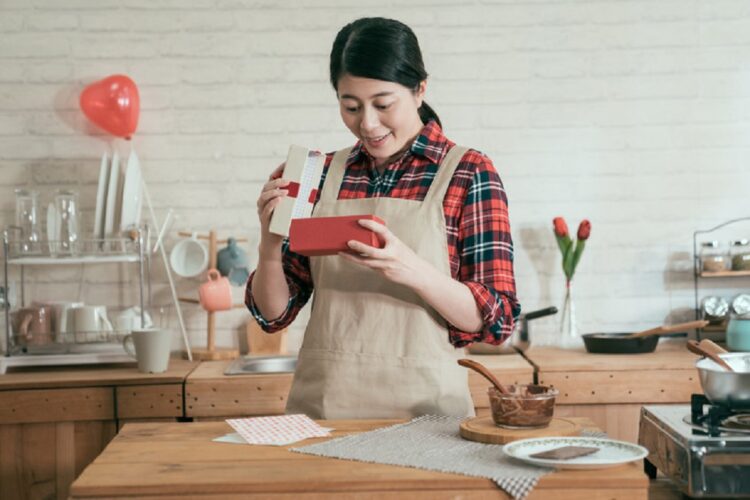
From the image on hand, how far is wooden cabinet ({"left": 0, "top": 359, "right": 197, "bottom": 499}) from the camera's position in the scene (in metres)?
3.44

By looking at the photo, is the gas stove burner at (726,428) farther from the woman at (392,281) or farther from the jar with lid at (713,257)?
the jar with lid at (713,257)

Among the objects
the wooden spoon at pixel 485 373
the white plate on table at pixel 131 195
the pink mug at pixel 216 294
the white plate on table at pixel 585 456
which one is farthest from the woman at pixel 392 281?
the white plate on table at pixel 131 195

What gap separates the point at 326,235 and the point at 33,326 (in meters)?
2.28

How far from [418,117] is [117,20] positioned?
2.26 meters

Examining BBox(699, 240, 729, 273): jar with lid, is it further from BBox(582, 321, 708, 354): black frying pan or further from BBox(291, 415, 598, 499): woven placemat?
BBox(291, 415, 598, 499): woven placemat

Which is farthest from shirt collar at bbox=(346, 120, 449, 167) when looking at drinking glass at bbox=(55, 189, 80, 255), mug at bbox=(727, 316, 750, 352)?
drinking glass at bbox=(55, 189, 80, 255)

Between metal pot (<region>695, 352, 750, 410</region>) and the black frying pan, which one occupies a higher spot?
metal pot (<region>695, 352, 750, 410</region>)

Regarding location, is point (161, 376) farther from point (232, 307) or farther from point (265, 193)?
point (265, 193)

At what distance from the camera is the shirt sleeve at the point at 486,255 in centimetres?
213

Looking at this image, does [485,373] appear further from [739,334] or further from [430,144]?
[739,334]

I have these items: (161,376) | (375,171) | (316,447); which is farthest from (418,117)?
(161,376)

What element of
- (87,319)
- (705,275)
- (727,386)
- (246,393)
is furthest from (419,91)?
(705,275)

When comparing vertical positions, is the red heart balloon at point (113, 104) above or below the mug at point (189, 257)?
above

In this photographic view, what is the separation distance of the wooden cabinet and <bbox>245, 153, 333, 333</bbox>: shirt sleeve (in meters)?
1.21
